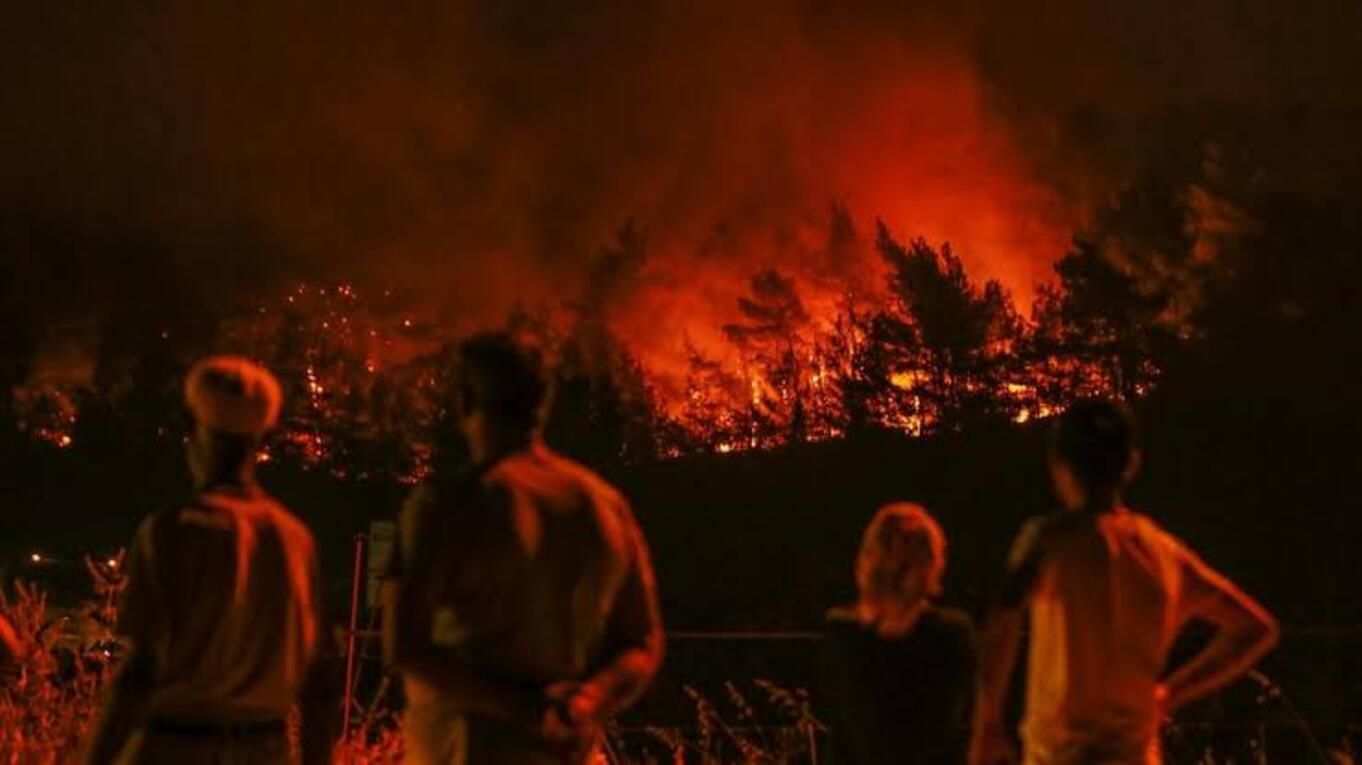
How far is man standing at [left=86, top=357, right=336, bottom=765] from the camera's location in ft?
11.4

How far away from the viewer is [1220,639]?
4.05 meters

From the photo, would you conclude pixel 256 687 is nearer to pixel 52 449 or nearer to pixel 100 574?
pixel 100 574

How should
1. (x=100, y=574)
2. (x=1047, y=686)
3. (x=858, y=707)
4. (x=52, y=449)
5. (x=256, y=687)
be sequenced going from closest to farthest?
1. (x=256, y=687)
2. (x=1047, y=686)
3. (x=858, y=707)
4. (x=100, y=574)
5. (x=52, y=449)

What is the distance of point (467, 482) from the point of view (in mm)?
3240

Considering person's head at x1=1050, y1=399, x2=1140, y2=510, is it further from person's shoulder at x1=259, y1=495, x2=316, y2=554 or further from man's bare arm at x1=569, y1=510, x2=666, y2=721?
person's shoulder at x1=259, y1=495, x2=316, y2=554

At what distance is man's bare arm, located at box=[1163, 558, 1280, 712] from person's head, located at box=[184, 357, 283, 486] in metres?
2.22

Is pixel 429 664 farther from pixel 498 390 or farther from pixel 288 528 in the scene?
pixel 288 528

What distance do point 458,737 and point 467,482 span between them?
498mm

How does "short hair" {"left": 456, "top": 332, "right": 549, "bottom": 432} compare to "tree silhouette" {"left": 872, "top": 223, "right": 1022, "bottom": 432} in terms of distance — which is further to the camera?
"tree silhouette" {"left": 872, "top": 223, "right": 1022, "bottom": 432}

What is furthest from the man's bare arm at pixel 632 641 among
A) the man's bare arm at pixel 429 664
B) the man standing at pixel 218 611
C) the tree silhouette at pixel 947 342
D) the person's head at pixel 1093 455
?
the tree silhouette at pixel 947 342

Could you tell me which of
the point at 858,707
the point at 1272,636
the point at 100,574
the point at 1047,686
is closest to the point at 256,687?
the point at 858,707

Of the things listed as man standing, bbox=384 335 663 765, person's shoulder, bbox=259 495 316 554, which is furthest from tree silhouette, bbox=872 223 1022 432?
man standing, bbox=384 335 663 765

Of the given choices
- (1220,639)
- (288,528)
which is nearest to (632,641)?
(288,528)

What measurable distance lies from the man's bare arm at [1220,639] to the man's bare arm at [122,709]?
2342 millimetres
